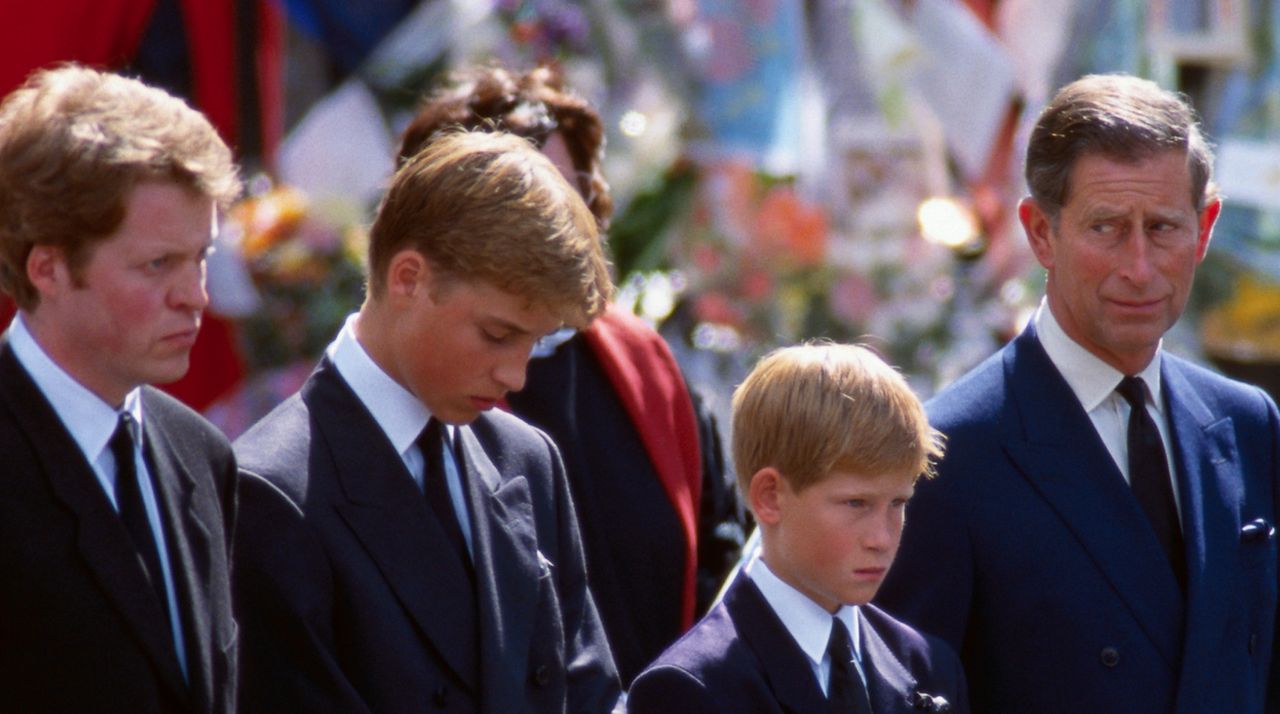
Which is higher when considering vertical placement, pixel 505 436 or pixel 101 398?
pixel 101 398

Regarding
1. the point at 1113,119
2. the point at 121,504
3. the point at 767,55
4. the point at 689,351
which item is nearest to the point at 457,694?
the point at 121,504

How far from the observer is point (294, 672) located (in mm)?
2232

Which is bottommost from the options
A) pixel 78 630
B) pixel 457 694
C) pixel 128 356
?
pixel 457 694

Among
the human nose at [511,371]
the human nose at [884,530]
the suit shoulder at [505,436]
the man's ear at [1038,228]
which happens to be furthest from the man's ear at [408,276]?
the man's ear at [1038,228]

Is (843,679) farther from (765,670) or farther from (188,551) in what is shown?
(188,551)

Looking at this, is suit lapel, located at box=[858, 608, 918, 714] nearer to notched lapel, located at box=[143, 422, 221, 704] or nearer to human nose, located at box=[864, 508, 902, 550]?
human nose, located at box=[864, 508, 902, 550]

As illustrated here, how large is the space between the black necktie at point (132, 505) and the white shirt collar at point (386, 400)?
34cm

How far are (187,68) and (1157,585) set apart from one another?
3.44m

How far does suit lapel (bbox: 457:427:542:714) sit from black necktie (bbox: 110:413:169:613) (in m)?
0.42

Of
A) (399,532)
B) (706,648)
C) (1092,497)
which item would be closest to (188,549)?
(399,532)

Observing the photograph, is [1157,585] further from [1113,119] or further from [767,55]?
[767,55]

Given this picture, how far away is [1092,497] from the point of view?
263 cm

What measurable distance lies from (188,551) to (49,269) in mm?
353

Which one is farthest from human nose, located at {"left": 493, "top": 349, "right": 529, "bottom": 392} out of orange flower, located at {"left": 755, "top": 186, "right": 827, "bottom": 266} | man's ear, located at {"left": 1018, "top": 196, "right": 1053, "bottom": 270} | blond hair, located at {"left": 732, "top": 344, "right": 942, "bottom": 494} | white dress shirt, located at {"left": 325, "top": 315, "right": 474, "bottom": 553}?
orange flower, located at {"left": 755, "top": 186, "right": 827, "bottom": 266}
